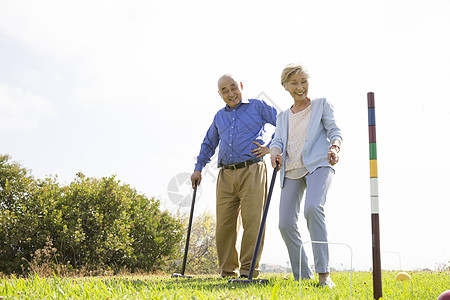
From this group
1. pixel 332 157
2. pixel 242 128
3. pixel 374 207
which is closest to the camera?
pixel 374 207

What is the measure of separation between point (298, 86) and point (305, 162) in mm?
685

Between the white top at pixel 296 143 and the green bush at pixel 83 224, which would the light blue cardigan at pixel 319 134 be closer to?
the white top at pixel 296 143

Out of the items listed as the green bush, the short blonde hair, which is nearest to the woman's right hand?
the short blonde hair

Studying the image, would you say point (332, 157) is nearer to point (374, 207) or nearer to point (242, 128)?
point (374, 207)

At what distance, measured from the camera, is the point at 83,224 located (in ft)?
26.7

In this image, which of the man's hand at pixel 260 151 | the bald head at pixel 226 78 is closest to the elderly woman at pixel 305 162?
the man's hand at pixel 260 151

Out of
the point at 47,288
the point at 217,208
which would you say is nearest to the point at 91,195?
the point at 217,208

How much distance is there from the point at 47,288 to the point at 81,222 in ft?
16.4

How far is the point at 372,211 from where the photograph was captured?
9.02ft

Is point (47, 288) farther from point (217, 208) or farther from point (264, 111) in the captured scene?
point (264, 111)

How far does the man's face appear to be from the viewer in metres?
4.99

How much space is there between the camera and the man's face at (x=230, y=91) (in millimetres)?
4992

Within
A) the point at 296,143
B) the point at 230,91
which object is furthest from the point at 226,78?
the point at 296,143

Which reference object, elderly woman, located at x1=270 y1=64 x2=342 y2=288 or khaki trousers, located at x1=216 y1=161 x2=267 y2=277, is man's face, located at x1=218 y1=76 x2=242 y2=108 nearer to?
khaki trousers, located at x1=216 y1=161 x2=267 y2=277
